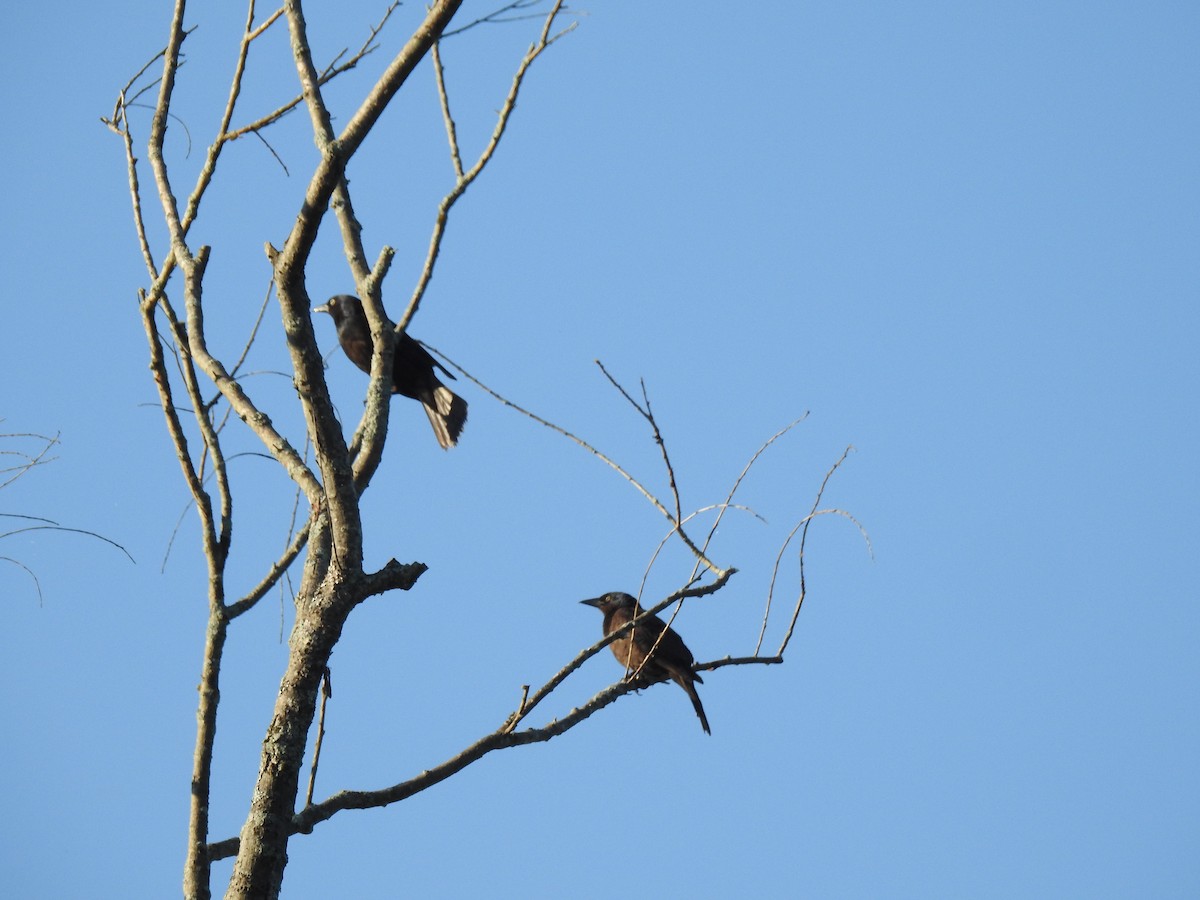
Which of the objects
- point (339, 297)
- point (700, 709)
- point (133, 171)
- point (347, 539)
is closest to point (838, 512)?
point (347, 539)

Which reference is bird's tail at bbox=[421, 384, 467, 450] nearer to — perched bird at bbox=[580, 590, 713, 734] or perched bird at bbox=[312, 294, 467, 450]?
perched bird at bbox=[312, 294, 467, 450]

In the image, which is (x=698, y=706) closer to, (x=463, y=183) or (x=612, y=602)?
(x=612, y=602)

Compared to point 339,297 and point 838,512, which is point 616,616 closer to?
point 339,297

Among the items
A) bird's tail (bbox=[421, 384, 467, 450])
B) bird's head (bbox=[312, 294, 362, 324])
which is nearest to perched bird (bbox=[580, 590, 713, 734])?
bird's tail (bbox=[421, 384, 467, 450])

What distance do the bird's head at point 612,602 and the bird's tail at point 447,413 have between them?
4.86 feet

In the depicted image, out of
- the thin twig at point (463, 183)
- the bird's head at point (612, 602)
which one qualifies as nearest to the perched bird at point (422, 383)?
the bird's head at point (612, 602)

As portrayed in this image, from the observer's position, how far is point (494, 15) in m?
3.48

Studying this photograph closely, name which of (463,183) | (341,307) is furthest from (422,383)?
(463,183)

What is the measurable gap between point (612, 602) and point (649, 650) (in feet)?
7.99

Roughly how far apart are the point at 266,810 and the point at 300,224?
1.27m

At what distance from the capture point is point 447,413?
7465 mm

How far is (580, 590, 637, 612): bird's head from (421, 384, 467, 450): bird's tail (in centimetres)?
148

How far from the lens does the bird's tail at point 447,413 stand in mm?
7457

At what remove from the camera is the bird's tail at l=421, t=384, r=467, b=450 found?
24.5 ft
